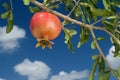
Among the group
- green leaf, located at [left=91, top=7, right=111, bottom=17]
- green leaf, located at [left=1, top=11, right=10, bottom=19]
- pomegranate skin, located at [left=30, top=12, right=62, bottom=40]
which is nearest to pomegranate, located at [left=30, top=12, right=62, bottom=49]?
pomegranate skin, located at [left=30, top=12, right=62, bottom=40]

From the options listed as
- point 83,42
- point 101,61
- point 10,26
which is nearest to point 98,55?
point 101,61

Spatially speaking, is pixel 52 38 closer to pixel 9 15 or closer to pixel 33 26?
pixel 33 26

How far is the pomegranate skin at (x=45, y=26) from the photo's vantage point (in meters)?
3.64

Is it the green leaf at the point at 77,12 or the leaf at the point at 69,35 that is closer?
the leaf at the point at 69,35

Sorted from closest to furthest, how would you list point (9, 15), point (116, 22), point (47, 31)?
point (47, 31)
point (116, 22)
point (9, 15)

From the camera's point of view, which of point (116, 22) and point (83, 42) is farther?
point (83, 42)

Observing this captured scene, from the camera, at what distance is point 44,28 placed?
3641 mm

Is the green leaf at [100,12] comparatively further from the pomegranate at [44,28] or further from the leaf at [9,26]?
the leaf at [9,26]

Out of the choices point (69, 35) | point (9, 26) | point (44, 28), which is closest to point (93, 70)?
point (69, 35)

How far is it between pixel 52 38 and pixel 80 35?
55.3 inches

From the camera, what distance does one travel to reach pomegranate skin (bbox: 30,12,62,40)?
143 inches

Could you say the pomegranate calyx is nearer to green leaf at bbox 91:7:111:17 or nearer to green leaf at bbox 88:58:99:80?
green leaf at bbox 91:7:111:17

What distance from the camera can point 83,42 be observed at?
16.6ft

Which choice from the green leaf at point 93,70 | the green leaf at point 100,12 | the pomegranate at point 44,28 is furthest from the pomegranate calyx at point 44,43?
the green leaf at point 93,70
